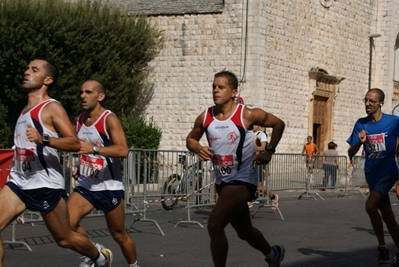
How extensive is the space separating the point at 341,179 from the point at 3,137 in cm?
1034

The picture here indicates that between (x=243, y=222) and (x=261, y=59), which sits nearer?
(x=243, y=222)

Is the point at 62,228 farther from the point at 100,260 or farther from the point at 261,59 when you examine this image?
the point at 261,59

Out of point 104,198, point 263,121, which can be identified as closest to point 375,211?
point 263,121

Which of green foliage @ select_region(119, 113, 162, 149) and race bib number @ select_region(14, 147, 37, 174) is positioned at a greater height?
green foliage @ select_region(119, 113, 162, 149)

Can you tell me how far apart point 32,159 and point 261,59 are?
22.6 metres

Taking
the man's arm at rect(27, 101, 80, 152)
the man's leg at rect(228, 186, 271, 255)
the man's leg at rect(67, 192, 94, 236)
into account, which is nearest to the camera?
the man's arm at rect(27, 101, 80, 152)

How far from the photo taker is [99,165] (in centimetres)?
879

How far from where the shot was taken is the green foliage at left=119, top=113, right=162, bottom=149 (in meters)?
28.8

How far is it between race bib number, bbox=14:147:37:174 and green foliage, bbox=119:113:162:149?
20.7 metres

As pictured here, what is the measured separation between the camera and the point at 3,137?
89.6 feet

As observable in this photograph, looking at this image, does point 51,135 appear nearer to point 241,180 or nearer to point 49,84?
point 49,84

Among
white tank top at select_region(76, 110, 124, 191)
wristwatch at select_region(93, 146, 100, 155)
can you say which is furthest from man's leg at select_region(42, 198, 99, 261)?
white tank top at select_region(76, 110, 124, 191)

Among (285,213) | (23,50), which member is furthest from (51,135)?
(23,50)

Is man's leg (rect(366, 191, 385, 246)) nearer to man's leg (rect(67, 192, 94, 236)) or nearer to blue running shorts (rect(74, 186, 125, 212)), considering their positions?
blue running shorts (rect(74, 186, 125, 212))
